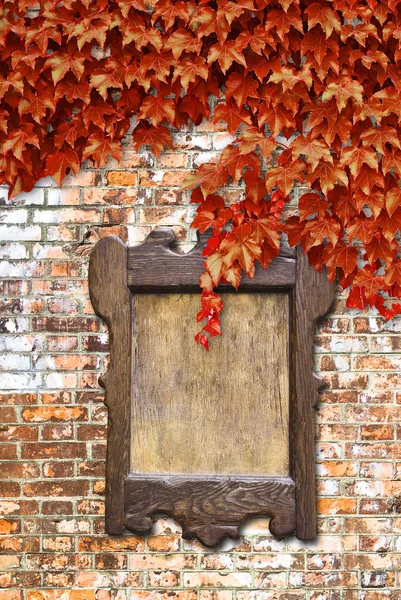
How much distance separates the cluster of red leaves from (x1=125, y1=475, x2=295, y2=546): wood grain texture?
0.58m

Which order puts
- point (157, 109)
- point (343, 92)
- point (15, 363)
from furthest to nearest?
point (15, 363) → point (157, 109) → point (343, 92)

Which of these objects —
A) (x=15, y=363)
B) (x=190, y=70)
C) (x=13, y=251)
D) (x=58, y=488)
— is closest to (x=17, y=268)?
(x=13, y=251)

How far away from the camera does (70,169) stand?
8.46ft

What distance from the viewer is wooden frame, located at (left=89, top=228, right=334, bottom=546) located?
248 cm

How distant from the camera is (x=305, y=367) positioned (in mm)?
2496

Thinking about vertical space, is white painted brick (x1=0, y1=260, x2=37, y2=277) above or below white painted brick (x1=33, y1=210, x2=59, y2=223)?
below

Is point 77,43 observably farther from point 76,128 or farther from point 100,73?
point 76,128

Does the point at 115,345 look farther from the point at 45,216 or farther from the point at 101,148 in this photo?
the point at 101,148

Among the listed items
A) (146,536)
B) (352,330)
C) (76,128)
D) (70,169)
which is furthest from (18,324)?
(352,330)

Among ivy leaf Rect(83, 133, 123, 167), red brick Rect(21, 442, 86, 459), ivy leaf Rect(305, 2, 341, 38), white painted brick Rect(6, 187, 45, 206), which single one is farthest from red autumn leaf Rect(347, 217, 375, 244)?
red brick Rect(21, 442, 86, 459)

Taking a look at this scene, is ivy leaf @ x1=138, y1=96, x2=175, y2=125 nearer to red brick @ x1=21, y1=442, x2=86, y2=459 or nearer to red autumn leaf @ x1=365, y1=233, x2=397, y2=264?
red autumn leaf @ x1=365, y1=233, x2=397, y2=264

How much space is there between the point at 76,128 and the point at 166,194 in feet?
1.44

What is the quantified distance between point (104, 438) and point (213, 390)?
479mm

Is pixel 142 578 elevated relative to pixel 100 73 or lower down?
lower down
